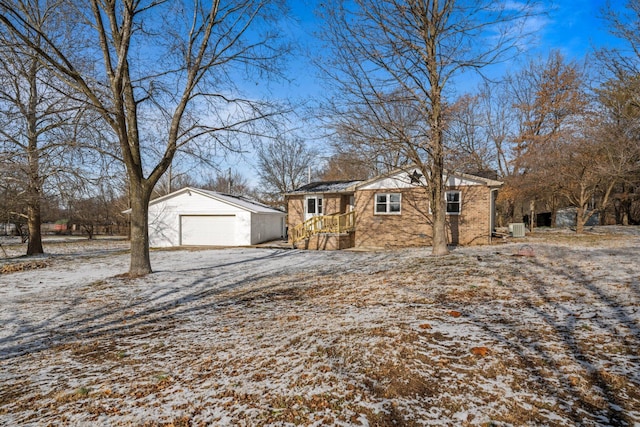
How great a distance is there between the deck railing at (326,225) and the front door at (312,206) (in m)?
0.92

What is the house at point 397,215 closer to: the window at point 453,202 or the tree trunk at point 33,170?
the window at point 453,202

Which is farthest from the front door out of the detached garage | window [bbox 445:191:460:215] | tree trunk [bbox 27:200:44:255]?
tree trunk [bbox 27:200:44:255]

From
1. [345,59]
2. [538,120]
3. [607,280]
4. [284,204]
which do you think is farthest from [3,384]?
[284,204]

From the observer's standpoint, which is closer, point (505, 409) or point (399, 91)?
point (505, 409)

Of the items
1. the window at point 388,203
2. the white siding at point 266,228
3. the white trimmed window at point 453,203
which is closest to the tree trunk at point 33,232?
the white siding at point 266,228

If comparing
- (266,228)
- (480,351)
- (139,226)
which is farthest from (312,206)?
(480,351)

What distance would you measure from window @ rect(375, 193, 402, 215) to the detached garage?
8.45 m

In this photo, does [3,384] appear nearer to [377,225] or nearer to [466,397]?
[466,397]

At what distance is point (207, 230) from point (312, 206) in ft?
24.2

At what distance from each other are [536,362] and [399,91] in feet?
31.8

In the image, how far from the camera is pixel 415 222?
1633cm

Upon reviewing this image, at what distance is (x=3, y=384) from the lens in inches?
132

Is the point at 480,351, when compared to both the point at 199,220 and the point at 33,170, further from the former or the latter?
the point at 199,220

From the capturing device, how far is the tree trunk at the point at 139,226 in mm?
8961
